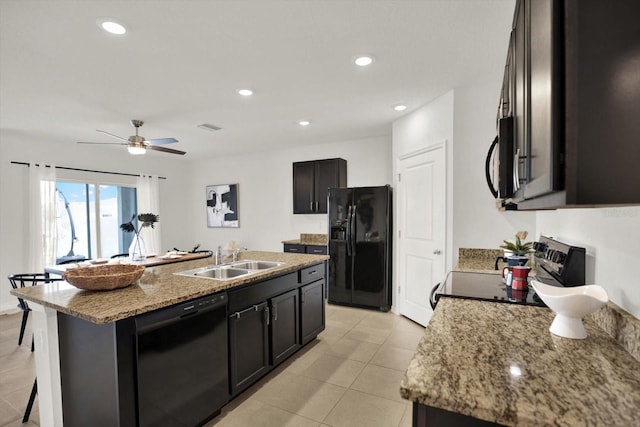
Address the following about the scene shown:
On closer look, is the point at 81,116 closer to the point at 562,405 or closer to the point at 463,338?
the point at 463,338

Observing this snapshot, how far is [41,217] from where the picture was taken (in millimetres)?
4516

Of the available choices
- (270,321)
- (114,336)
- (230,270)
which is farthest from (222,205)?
(114,336)

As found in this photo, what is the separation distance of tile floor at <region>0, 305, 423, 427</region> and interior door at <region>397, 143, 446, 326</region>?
40 cm

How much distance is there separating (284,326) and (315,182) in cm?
288

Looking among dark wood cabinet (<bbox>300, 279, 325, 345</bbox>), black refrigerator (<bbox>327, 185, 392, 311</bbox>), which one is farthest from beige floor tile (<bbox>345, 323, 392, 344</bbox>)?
black refrigerator (<bbox>327, 185, 392, 311</bbox>)

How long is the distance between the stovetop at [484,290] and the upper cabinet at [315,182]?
312 centimetres

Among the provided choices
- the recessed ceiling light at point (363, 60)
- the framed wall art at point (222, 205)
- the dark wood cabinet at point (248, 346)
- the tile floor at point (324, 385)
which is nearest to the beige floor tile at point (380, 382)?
the tile floor at point (324, 385)

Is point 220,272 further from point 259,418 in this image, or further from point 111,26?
point 111,26

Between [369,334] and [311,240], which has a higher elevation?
[311,240]

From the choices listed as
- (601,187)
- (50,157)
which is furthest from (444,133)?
(50,157)

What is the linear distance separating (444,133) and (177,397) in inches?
124

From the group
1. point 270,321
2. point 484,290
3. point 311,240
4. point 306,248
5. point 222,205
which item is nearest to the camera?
point 484,290

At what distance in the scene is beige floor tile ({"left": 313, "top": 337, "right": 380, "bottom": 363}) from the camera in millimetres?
2869

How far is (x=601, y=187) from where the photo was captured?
1.82ft
